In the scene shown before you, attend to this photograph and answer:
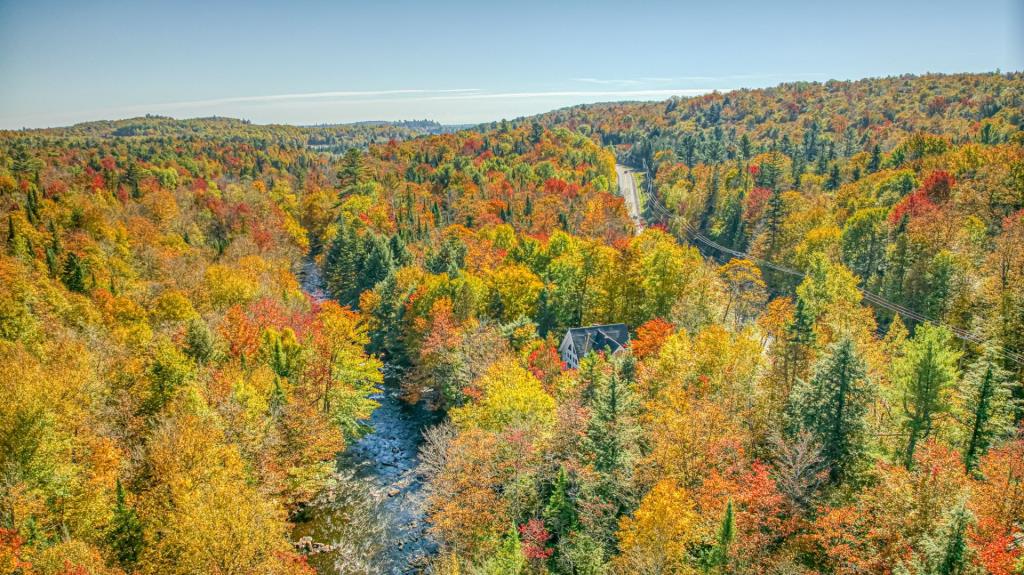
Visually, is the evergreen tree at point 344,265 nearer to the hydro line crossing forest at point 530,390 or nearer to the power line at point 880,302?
the hydro line crossing forest at point 530,390

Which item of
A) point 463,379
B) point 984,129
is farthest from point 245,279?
point 984,129

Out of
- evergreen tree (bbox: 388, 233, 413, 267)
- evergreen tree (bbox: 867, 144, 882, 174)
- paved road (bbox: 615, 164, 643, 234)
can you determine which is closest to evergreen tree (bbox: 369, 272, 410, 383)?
evergreen tree (bbox: 388, 233, 413, 267)

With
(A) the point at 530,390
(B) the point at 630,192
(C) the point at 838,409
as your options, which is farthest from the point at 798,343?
(B) the point at 630,192

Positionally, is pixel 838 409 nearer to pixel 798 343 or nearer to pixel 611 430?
pixel 798 343

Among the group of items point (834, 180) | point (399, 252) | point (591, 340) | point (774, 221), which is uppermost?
point (834, 180)

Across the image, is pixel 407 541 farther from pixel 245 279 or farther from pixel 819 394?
pixel 245 279

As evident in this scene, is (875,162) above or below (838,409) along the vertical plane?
above

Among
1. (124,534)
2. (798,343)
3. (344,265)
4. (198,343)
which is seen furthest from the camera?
(344,265)
